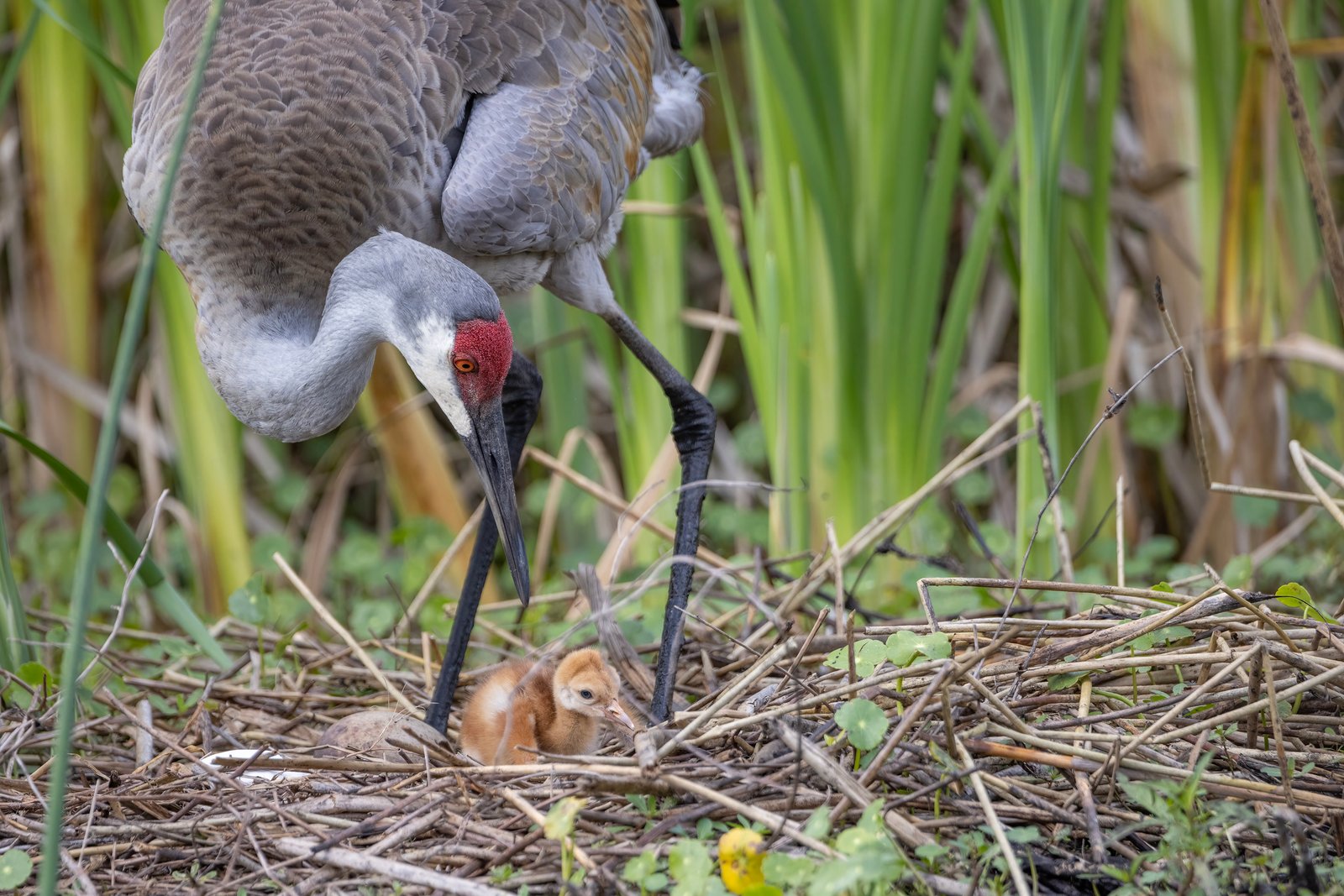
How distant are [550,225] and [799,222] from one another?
2.85 feet

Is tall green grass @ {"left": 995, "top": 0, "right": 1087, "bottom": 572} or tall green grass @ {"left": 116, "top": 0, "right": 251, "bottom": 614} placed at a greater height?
tall green grass @ {"left": 995, "top": 0, "right": 1087, "bottom": 572}

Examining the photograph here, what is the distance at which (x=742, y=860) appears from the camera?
5.65ft

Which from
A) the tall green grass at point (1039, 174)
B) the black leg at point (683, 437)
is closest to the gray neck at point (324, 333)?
the black leg at point (683, 437)

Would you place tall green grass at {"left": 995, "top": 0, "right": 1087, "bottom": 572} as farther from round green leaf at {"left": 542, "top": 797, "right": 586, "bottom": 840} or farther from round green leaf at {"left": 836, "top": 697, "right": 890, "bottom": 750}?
round green leaf at {"left": 542, "top": 797, "right": 586, "bottom": 840}

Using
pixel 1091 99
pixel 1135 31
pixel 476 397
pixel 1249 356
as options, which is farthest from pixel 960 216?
pixel 476 397

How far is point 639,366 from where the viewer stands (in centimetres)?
382

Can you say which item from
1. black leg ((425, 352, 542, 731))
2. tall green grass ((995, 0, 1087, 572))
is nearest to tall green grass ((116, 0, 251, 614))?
black leg ((425, 352, 542, 731))

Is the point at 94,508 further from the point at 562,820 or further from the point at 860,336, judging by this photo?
the point at 860,336

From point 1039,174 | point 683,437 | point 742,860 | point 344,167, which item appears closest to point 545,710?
point 683,437

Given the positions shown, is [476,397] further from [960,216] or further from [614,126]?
[960,216]

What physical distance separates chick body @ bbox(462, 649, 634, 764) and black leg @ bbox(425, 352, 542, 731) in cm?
20

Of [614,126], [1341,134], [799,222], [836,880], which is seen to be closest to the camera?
[836,880]

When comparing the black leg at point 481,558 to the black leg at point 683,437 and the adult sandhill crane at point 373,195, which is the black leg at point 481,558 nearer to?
the adult sandhill crane at point 373,195

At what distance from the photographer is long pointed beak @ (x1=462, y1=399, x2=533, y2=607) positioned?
2582 millimetres
